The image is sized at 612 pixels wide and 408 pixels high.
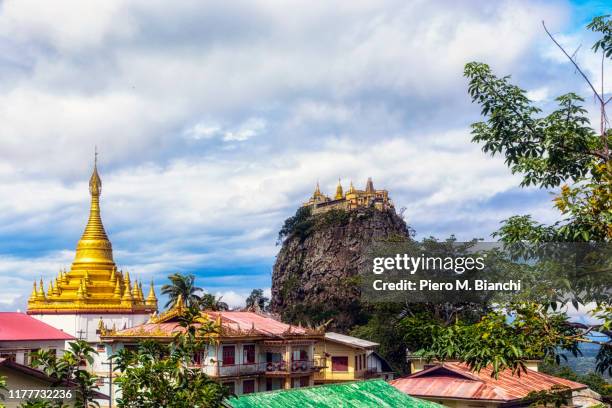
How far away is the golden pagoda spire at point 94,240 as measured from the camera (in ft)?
232

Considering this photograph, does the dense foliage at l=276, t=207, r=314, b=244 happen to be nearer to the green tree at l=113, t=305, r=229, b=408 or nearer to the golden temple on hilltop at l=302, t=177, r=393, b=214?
the golden temple on hilltop at l=302, t=177, r=393, b=214

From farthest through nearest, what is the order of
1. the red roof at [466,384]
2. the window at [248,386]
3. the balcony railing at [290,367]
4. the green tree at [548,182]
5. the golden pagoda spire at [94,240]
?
the golden pagoda spire at [94,240]
the balcony railing at [290,367]
the window at [248,386]
the red roof at [466,384]
the green tree at [548,182]

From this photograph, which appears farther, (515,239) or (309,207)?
(309,207)

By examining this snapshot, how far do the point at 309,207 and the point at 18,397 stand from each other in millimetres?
89853

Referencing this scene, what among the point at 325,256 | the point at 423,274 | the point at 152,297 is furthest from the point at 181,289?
the point at 325,256

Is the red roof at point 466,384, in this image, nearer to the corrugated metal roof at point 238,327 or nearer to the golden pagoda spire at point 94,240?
the corrugated metal roof at point 238,327

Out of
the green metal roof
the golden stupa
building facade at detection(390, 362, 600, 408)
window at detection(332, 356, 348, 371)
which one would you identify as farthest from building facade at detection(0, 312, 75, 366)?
the green metal roof

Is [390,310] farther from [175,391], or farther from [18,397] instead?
[175,391]

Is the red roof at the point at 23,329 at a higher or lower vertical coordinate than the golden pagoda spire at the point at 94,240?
lower

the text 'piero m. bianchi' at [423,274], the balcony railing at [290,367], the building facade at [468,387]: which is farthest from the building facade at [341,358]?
the building facade at [468,387]

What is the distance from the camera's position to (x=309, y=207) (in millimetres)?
114812

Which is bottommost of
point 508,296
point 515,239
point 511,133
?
point 508,296

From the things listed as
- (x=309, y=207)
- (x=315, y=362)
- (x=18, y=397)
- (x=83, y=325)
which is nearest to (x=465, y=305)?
(x=315, y=362)

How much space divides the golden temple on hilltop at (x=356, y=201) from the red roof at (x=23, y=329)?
58294mm
